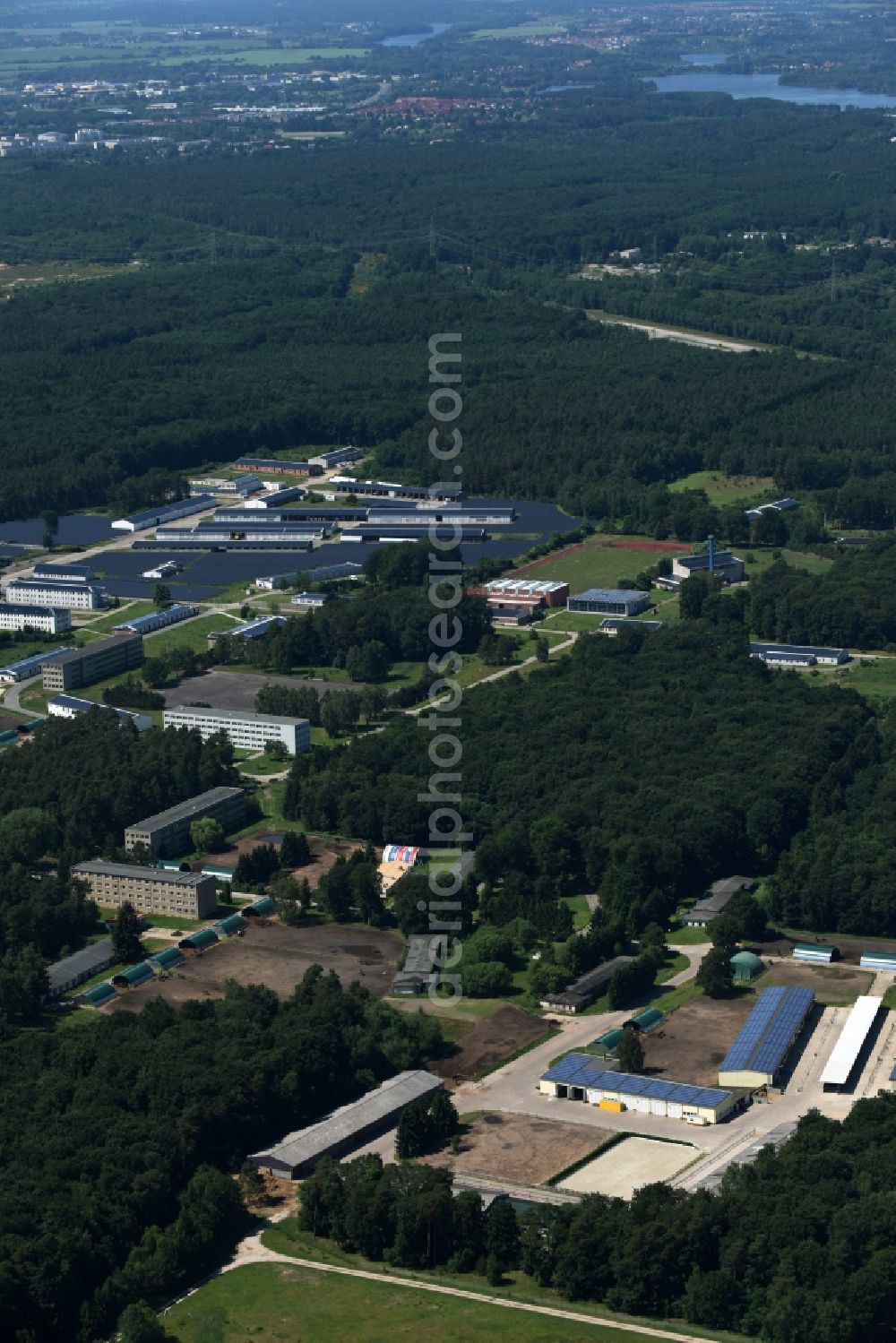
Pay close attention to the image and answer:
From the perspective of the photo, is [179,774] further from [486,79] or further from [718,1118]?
[486,79]

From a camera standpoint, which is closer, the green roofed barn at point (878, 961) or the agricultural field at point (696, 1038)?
the agricultural field at point (696, 1038)

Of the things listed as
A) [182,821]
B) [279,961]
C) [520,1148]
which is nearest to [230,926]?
[279,961]

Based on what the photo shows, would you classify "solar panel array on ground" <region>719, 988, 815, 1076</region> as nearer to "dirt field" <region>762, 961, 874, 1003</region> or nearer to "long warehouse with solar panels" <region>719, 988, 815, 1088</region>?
"long warehouse with solar panels" <region>719, 988, 815, 1088</region>

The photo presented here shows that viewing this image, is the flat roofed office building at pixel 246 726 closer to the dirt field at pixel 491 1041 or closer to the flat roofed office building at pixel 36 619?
the flat roofed office building at pixel 36 619

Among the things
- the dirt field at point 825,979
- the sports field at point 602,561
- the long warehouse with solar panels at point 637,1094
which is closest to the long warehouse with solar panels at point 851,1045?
the dirt field at point 825,979

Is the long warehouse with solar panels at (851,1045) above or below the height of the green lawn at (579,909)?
above

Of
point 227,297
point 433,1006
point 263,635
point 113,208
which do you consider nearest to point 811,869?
point 433,1006

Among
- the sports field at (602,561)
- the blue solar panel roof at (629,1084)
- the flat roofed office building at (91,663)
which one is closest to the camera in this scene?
the blue solar panel roof at (629,1084)
